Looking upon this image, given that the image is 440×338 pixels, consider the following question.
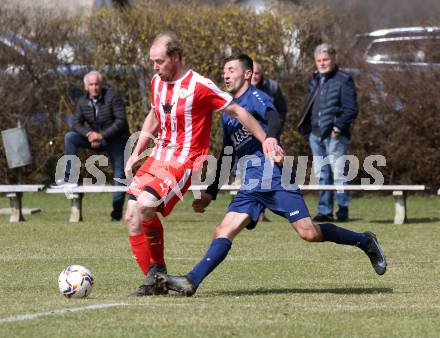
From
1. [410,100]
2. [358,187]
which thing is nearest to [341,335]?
[358,187]

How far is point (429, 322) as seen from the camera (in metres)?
7.28

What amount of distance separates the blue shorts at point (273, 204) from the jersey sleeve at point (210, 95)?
0.67 metres

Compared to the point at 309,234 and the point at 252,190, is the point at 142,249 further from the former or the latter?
the point at 309,234

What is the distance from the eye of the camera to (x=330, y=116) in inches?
609

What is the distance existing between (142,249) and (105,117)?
7.28 metres

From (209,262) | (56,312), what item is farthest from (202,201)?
(56,312)

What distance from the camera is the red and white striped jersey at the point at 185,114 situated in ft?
29.1

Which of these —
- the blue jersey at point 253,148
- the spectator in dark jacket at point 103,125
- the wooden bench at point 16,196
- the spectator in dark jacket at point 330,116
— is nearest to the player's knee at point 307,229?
the blue jersey at point 253,148

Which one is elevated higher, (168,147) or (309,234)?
(168,147)

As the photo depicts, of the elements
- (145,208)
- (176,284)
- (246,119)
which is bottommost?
(176,284)

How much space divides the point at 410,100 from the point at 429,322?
11.5m

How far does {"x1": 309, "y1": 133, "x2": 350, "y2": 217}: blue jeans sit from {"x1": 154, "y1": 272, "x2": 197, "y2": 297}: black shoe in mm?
7095

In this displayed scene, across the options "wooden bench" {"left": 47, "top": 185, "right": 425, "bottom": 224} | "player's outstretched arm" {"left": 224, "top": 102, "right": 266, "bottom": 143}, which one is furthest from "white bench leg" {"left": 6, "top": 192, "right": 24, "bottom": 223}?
"player's outstretched arm" {"left": 224, "top": 102, "right": 266, "bottom": 143}

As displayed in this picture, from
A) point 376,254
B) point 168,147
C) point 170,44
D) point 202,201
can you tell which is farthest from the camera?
point 376,254
